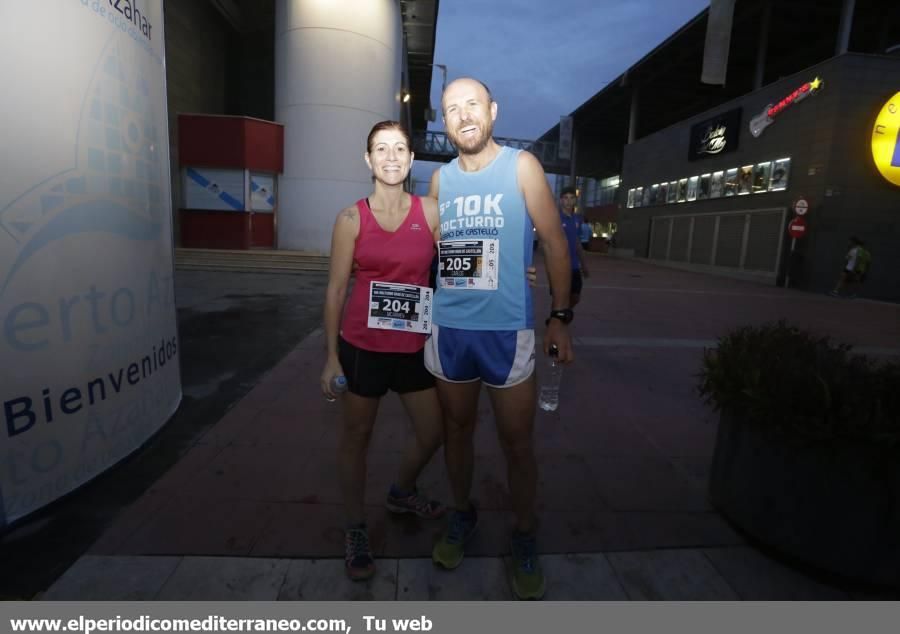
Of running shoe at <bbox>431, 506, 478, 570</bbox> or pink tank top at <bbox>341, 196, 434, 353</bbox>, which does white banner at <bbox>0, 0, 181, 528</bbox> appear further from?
running shoe at <bbox>431, 506, 478, 570</bbox>

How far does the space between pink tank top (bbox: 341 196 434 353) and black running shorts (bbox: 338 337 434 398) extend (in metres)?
0.04

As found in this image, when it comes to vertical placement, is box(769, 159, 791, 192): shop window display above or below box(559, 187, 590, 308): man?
above

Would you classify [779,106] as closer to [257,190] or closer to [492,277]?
[257,190]

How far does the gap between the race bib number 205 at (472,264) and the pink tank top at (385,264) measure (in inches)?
5.2

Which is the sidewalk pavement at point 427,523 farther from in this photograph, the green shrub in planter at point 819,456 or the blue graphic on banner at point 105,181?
the blue graphic on banner at point 105,181

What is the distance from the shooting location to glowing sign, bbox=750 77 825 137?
1471cm

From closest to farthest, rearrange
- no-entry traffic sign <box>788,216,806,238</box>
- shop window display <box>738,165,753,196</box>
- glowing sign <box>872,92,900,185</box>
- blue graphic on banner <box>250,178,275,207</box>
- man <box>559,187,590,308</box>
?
1. man <box>559,187,590,308</box>
2. glowing sign <box>872,92,900,185</box>
3. no-entry traffic sign <box>788,216,806,238</box>
4. blue graphic on banner <box>250,178,275,207</box>
5. shop window display <box>738,165,753,196</box>

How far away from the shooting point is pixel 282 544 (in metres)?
2.23

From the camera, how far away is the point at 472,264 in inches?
75.4

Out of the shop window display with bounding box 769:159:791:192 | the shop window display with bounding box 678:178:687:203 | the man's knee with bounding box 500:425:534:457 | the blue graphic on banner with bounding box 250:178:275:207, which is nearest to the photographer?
the man's knee with bounding box 500:425:534:457

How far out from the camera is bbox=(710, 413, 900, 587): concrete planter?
193cm

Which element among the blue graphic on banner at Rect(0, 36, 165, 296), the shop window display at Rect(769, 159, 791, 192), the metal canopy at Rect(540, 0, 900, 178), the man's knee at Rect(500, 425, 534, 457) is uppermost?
the metal canopy at Rect(540, 0, 900, 178)

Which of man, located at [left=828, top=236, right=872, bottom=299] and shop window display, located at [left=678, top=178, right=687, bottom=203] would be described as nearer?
man, located at [left=828, top=236, right=872, bottom=299]

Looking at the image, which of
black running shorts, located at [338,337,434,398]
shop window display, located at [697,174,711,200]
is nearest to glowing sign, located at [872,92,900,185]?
shop window display, located at [697,174,711,200]
